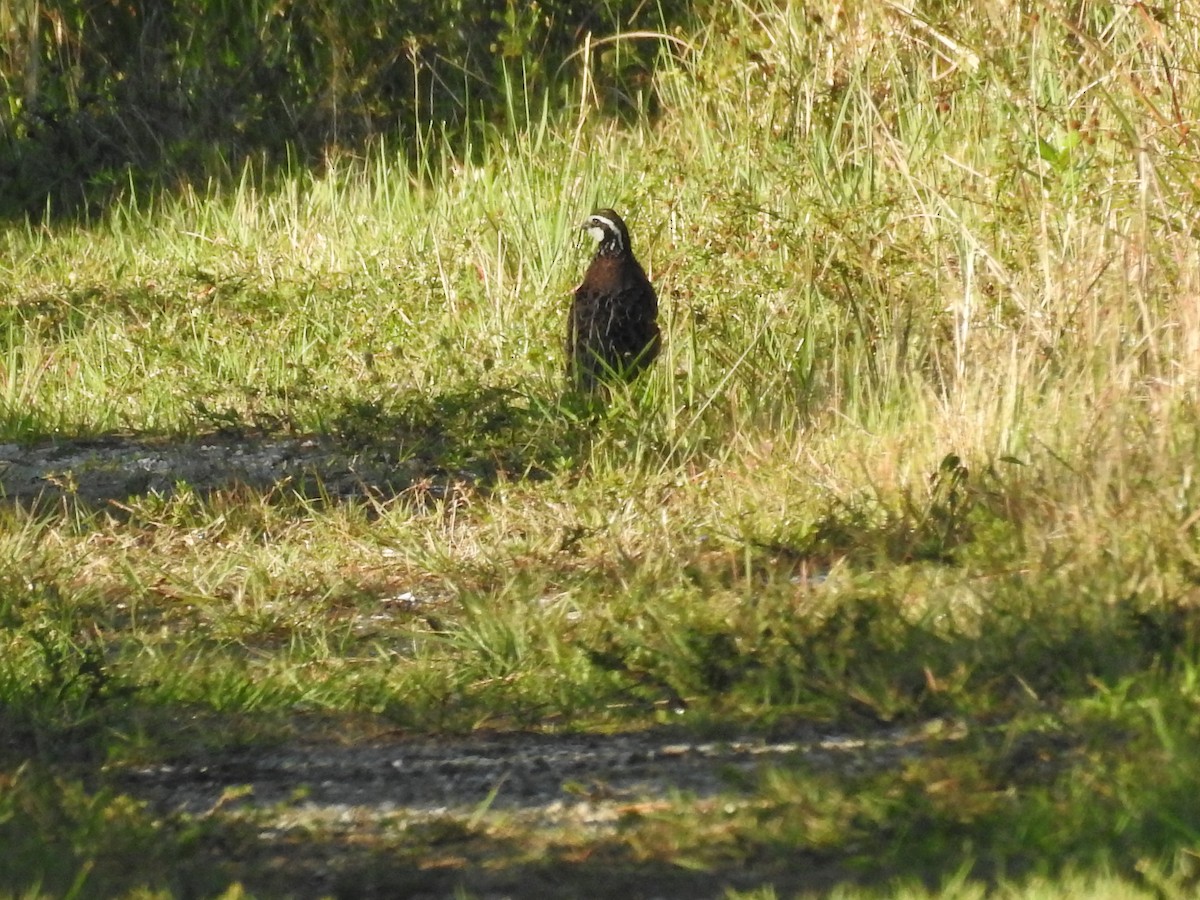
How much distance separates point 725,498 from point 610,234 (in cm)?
218

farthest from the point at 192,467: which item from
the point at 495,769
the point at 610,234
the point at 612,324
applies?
the point at 495,769

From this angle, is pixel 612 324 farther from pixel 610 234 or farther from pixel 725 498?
pixel 725 498

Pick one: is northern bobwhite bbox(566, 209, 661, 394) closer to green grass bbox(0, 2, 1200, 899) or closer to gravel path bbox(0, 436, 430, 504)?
green grass bbox(0, 2, 1200, 899)

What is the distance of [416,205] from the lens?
10273 mm

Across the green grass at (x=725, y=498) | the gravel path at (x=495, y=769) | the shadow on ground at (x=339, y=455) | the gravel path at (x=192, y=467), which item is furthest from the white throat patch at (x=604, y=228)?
the gravel path at (x=495, y=769)

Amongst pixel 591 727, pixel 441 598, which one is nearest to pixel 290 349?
pixel 441 598

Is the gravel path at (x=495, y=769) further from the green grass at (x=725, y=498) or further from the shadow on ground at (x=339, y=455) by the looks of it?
the shadow on ground at (x=339, y=455)

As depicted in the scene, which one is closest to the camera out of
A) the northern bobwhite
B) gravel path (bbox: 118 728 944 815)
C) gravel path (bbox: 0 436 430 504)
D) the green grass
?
the green grass

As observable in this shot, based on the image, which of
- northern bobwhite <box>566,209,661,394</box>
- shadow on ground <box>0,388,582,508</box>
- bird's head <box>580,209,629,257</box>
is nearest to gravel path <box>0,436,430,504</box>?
shadow on ground <box>0,388,582,508</box>

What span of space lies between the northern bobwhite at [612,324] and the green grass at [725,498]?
0.16m

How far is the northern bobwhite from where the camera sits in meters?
7.09

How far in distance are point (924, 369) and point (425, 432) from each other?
6.21 ft

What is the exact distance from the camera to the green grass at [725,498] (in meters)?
3.23

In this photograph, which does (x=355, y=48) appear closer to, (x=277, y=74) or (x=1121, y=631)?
(x=277, y=74)
